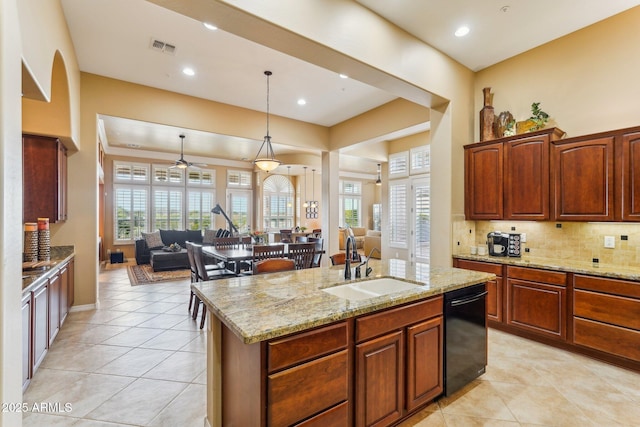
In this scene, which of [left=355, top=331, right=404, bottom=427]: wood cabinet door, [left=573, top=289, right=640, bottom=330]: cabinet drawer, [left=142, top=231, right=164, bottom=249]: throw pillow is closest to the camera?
[left=355, top=331, right=404, bottom=427]: wood cabinet door

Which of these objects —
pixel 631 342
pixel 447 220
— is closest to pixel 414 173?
pixel 447 220

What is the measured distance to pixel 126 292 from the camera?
5.42 meters

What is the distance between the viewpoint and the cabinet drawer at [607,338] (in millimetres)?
2689

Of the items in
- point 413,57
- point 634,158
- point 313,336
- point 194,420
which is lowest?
point 194,420

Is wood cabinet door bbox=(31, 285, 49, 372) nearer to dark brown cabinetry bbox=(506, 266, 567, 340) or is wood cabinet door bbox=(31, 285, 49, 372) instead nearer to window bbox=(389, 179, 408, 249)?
dark brown cabinetry bbox=(506, 266, 567, 340)

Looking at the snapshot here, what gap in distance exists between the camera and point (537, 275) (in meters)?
3.26

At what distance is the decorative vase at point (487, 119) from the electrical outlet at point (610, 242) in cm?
172

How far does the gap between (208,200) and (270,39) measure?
29.1 ft

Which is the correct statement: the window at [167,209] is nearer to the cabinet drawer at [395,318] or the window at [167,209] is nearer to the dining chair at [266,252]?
the dining chair at [266,252]

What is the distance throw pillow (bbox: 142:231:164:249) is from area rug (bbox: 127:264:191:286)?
0.74m

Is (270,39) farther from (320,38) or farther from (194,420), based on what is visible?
(194,420)

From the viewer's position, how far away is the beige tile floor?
2.11m

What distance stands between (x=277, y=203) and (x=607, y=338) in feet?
34.2

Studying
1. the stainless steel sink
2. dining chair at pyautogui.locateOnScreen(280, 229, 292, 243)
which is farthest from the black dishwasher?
dining chair at pyautogui.locateOnScreen(280, 229, 292, 243)
